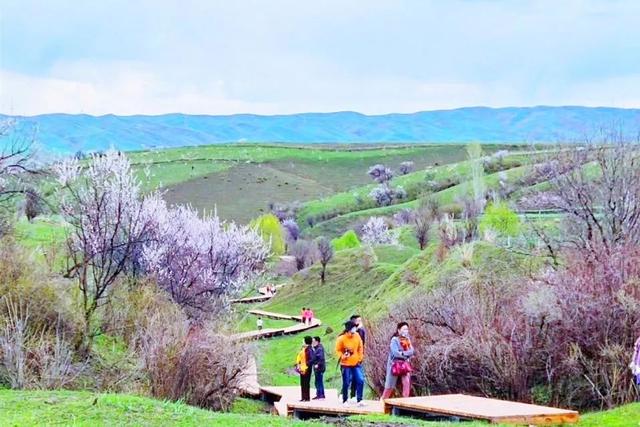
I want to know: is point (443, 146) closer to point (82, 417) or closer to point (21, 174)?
point (21, 174)

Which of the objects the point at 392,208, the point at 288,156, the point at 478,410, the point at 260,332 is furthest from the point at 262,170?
the point at 478,410

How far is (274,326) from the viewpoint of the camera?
196 feet

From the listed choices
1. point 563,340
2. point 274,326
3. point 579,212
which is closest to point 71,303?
point 563,340

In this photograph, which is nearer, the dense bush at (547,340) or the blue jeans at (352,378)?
the blue jeans at (352,378)

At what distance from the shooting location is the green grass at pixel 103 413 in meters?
15.7

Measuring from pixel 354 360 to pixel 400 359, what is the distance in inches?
53.2

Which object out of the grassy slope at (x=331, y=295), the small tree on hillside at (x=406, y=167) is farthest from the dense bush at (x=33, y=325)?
the small tree on hillside at (x=406, y=167)

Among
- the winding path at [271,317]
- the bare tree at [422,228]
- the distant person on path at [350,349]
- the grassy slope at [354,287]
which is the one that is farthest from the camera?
the bare tree at [422,228]

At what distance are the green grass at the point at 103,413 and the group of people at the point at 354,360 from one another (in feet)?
9.39

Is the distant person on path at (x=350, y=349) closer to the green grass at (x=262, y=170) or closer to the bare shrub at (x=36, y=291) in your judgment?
the bare shrub at (x=36, y=291)

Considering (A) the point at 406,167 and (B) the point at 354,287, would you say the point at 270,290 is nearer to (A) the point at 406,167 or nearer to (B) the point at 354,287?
(B) the point at 354,287

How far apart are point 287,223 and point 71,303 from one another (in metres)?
95.6

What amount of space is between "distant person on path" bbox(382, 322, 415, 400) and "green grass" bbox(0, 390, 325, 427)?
157 inches

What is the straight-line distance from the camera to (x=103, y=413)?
1645 centimetres
